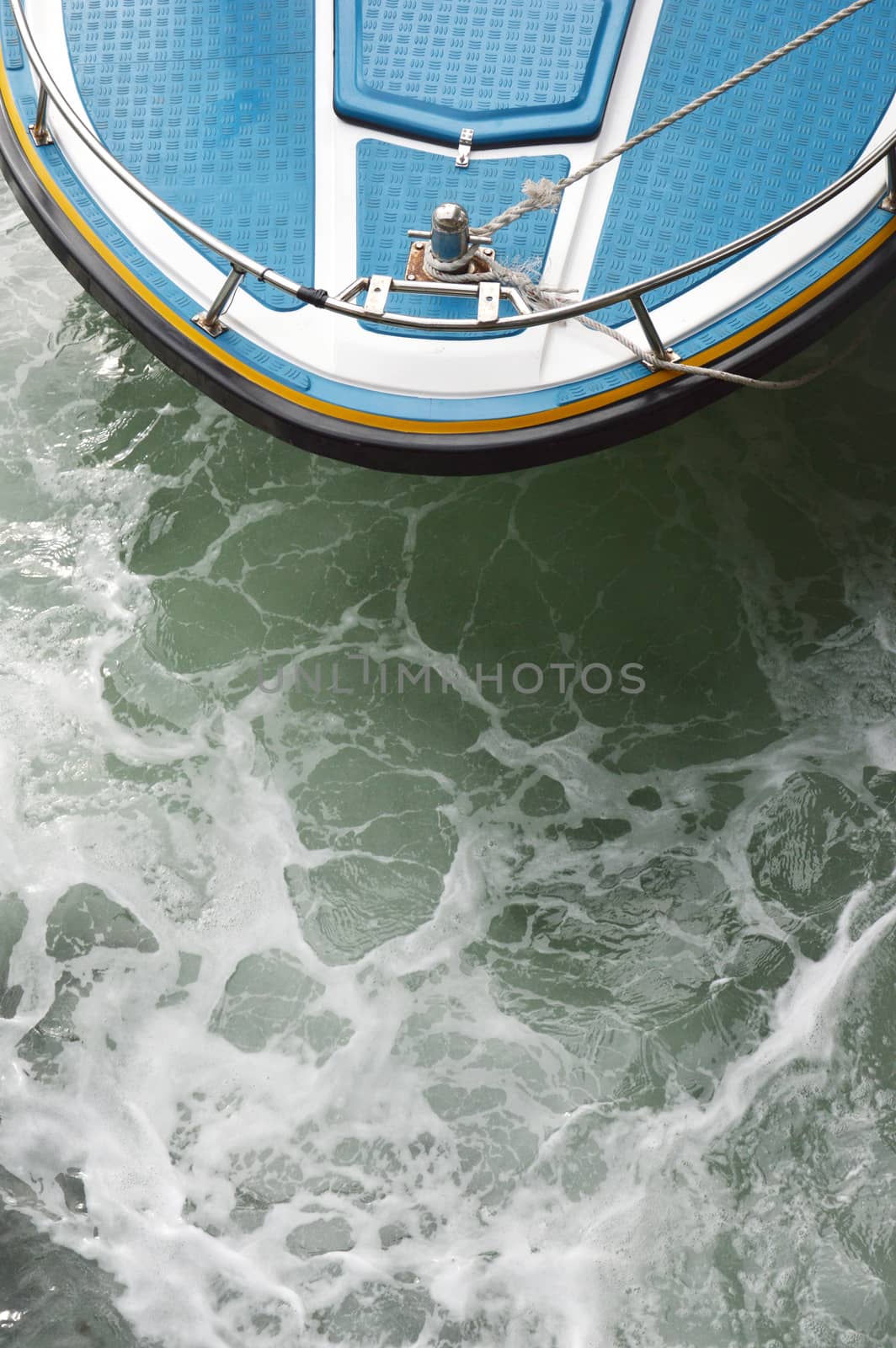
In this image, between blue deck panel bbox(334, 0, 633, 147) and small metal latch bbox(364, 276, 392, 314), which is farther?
blue deck panel bbox(334, 0, 633, 147)

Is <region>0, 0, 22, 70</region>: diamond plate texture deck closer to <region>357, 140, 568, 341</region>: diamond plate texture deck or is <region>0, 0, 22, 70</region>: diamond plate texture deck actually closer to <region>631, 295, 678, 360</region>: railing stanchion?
<region>357, 140, 568, 341</region>: diamond plate texture deck

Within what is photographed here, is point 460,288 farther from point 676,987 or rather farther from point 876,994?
point 876,994

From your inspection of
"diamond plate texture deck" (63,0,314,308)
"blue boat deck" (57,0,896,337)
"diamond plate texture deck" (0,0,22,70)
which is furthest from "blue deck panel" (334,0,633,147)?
"diamond plate texture deck" (0,0,22,70)

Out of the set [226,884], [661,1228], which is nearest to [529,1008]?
[661,1228]

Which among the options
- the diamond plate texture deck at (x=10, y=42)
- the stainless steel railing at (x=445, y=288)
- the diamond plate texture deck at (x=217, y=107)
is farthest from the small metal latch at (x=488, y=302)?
the diamond plate texture deck at (x=10, y=42)

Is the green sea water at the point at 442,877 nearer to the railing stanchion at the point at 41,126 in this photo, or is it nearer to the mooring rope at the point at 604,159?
the railing stanchion at the point at 41,126

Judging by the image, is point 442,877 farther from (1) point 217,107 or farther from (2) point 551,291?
(1) point 217,107
